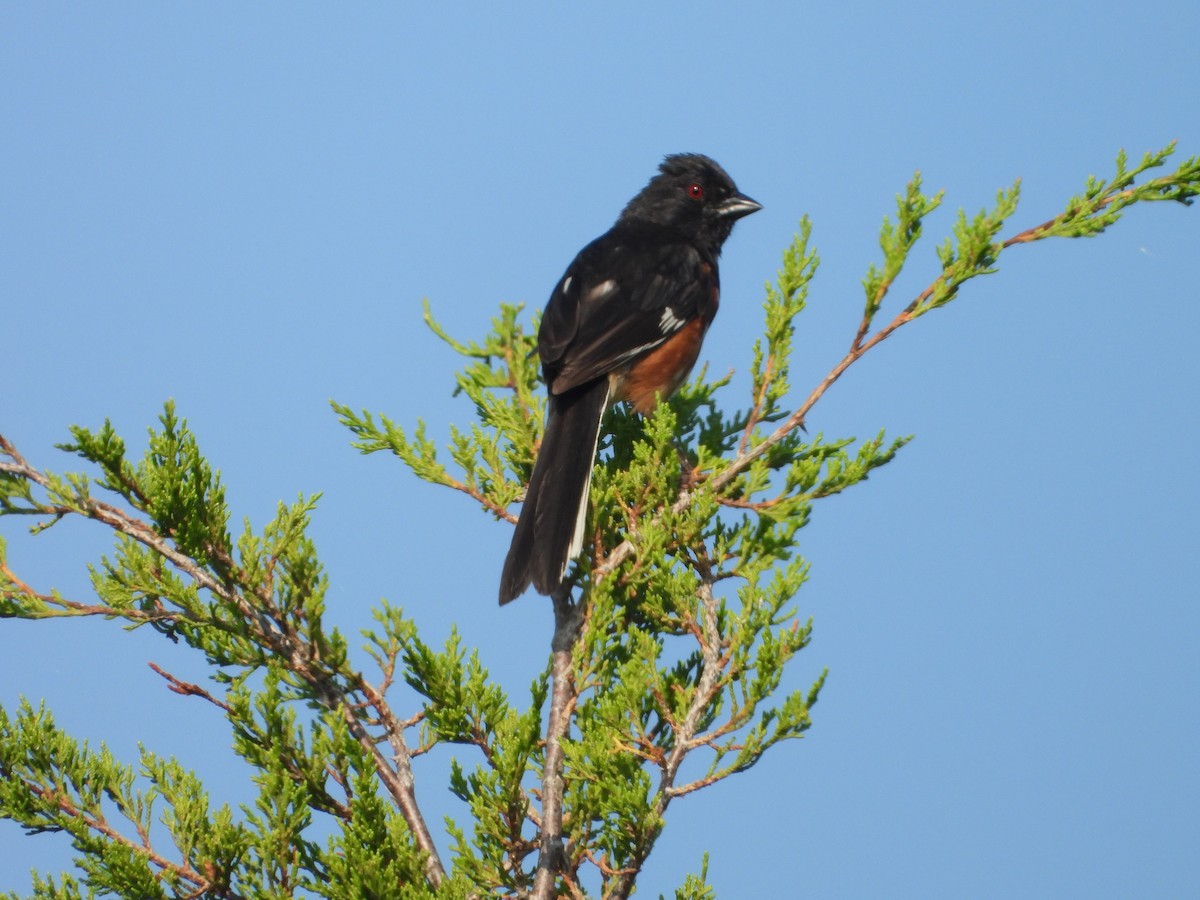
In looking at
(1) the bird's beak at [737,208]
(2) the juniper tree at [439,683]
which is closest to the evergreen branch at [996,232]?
(2) the juniper tree at [439,683]

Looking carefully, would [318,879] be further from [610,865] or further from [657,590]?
[657,590]

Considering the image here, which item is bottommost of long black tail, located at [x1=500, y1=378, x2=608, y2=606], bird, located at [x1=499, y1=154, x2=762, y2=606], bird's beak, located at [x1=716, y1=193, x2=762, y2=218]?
long black tail, located at [x1=500, y1=378, x2=608, y2=606]

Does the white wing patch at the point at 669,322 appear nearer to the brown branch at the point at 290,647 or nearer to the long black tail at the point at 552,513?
the long black tail at the point at 552,513

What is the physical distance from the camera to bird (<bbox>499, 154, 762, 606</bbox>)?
9.67ft

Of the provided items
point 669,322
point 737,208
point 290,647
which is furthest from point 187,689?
point 737,208

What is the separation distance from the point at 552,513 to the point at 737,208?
2.17 metres

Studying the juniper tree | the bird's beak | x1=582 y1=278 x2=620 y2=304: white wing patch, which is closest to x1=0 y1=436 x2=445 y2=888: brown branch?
the juniper tree

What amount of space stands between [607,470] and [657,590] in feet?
1.93

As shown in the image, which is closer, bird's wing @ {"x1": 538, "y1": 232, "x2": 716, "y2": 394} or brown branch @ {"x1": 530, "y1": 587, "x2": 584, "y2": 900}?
brown branch @ {"x1": 530, "y1": 587, "x2": 584, "y2": 900}

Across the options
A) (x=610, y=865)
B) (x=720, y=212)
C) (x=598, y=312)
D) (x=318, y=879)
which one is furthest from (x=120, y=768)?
(x=720, y=212)

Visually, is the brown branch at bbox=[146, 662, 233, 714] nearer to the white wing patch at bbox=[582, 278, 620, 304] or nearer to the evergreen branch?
the evergreen branch

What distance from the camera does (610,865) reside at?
2527 millimetres

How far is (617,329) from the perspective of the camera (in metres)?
3.74

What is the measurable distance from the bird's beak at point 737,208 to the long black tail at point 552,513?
1.68m
